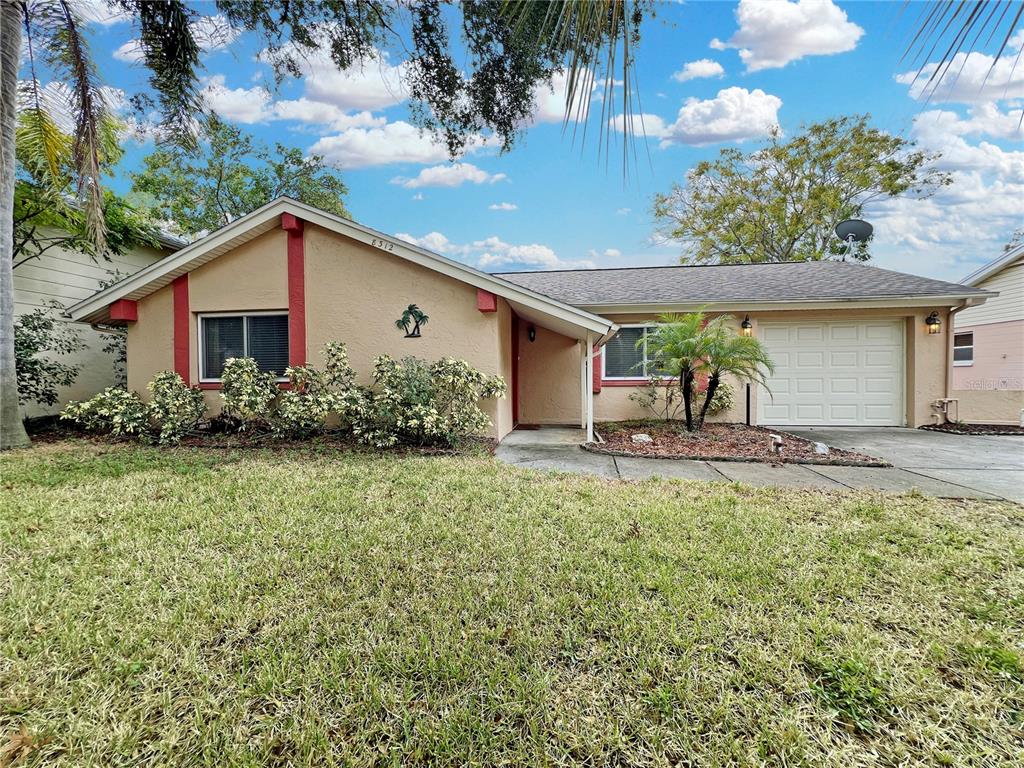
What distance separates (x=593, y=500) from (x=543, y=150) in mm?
3265

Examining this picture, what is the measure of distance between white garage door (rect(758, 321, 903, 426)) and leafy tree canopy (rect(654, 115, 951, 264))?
42.3ft

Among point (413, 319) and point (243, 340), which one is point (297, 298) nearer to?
point (243, 340)

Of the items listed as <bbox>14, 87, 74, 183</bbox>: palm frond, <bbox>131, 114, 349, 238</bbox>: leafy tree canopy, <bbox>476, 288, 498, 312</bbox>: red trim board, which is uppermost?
<bbox>131, 114, 349, 238</bbox>: leafy tree canopy

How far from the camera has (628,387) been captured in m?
9.78

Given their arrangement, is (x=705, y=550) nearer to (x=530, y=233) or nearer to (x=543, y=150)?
(x=543, y=150)

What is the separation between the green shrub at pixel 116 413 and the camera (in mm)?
7285

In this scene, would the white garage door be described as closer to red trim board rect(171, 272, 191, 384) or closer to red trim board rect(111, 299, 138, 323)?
red trim board rect(171, 272, 191, 384)

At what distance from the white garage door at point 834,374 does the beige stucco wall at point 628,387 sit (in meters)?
0.19

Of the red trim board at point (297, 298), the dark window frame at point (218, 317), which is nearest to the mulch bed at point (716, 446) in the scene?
the red trim board at point (297, 298)

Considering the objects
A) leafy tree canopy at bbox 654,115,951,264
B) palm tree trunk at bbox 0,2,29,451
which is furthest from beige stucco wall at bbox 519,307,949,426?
leafy tree canopy at bbox 654,115,951,264

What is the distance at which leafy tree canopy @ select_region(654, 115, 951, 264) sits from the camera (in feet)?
65.3

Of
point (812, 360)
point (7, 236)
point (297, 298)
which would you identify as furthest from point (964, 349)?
point (7, 236)

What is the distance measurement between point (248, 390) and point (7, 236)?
4302 mm

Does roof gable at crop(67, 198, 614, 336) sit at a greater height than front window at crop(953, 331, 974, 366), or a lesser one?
greater
